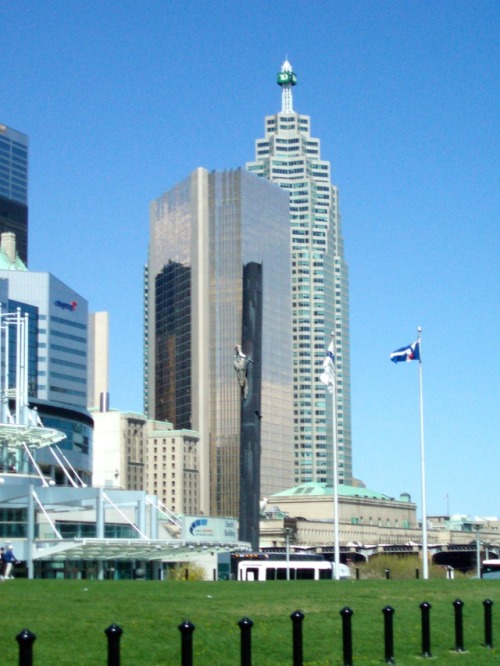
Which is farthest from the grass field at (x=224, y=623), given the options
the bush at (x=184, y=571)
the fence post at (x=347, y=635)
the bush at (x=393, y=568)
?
the bush at (x=393, y=568)

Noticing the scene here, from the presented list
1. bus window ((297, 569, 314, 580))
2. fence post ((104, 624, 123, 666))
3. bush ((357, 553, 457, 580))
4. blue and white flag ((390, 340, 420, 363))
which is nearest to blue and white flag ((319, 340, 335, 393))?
blue and white flag ((390, 340, 420, 363))

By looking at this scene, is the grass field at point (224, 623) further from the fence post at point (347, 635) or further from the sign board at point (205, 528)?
the sign board at point (205, 528)

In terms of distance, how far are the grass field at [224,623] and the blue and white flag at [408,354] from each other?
1314 inches

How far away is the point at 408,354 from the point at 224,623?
155 feet

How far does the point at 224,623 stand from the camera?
27.5m

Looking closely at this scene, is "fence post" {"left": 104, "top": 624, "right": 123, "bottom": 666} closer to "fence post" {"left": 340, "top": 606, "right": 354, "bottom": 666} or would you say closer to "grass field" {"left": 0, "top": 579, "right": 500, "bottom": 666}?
"grass field" {"left": 0, "top": 579, "right": 500, "bottom": 666}

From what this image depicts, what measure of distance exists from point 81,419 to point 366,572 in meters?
43.4

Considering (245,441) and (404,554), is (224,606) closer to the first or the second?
(245,441)

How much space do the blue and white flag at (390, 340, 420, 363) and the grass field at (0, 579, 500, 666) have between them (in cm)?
3338

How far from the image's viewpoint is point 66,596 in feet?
116

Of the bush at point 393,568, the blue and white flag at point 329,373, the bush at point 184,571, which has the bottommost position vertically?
the bush at point 393,568

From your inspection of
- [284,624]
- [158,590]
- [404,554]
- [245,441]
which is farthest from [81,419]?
[284,624]

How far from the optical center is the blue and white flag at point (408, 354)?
72938 mm

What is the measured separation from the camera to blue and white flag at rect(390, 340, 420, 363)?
72938 millimetres
